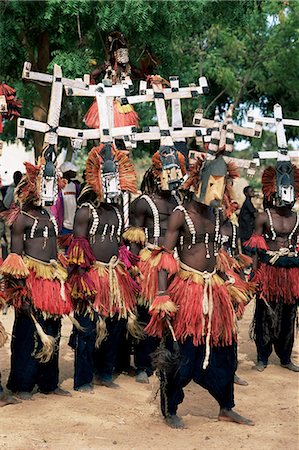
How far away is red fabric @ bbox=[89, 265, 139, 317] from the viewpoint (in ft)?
21.0

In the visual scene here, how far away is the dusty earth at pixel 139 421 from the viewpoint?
17.6ft

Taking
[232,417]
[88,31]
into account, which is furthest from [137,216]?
[88,31]

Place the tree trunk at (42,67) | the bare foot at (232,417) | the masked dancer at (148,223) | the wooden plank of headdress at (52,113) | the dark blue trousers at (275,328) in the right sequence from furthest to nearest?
the tree trunk at (42,67)
the dark blue trousers at (275,328)
the masked dancer at (148,223)
the wooden plank of headdress at (52,113)
the bare foot at (232,417)

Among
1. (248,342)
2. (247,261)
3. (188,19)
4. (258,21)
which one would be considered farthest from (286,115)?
(247,261)

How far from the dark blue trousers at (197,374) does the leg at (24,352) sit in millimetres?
1173

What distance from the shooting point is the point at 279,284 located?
7449 mm

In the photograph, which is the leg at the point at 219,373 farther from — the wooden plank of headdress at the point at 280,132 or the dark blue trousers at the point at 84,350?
the wooden plank of headdress at the point at 280,132

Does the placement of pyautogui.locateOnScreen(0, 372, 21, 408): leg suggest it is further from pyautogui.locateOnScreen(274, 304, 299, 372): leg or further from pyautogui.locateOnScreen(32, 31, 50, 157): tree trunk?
pyautogui.locateOnScreen(32, 31, 50, 157): tree trunk

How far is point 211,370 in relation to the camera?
5684 mm

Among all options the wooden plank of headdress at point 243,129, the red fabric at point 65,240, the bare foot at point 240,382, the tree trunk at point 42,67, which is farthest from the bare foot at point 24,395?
the tree trunk at point 42,67

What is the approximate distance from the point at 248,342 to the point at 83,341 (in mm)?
2934

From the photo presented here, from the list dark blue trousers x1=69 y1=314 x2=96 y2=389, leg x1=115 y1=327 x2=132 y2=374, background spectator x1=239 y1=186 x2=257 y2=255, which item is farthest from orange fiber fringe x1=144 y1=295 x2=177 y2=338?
background spectator x1=239 y1=186 x2=257 y2=255

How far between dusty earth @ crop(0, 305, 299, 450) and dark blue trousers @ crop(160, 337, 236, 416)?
0.76 feet

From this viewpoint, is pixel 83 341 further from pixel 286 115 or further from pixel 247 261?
pixel 286 115
